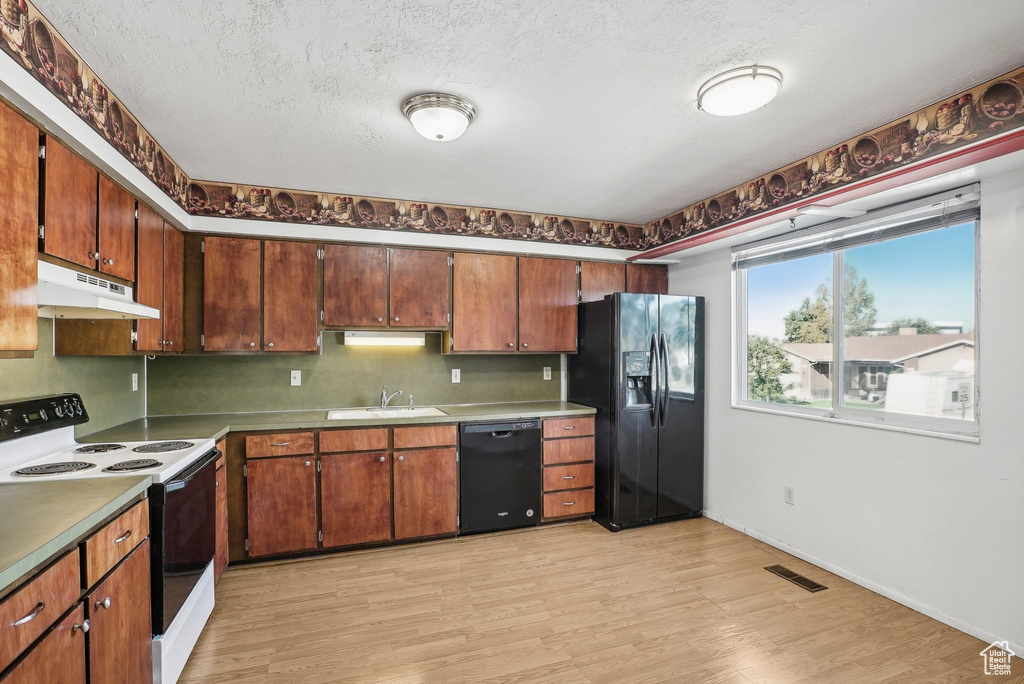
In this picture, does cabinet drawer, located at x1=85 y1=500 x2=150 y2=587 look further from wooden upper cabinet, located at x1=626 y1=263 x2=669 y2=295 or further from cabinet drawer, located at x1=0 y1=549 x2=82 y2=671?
wooden upper cabinet, located at x1=626 y1=263 x2=669 y2=295

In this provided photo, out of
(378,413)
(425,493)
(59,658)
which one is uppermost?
(378,413)

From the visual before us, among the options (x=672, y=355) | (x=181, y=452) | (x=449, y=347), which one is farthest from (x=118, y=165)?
(x=672, y=355)

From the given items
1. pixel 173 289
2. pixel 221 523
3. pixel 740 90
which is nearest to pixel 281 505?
pixel 221 523

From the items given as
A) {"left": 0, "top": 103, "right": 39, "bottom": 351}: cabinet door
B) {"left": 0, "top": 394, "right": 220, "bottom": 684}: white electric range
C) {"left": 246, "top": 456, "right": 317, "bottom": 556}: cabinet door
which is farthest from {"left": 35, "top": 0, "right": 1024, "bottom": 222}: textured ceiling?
{"left": 246, "top": 456, "right": 317, "bottom": 556}: cabinet door

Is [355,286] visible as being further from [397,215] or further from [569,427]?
[569,427]

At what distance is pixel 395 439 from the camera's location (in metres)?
3.43

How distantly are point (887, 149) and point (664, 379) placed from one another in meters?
2.02

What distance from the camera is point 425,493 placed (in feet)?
11.5

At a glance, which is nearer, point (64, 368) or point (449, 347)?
point (64, 368)

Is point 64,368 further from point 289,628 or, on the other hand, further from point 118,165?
point 289,628

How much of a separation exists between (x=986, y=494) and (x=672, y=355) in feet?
6.50

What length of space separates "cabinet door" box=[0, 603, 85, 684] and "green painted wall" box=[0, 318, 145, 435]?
1238mm

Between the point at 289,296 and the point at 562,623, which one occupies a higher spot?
the point at 289,296

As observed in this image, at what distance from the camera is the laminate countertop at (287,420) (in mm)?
2729
